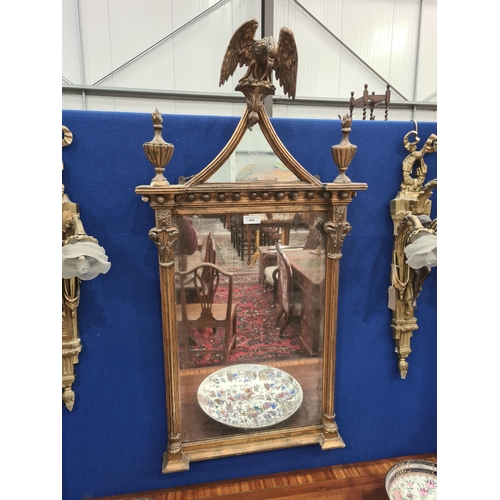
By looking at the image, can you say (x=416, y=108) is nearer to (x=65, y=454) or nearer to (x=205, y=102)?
(x=205, y=102)

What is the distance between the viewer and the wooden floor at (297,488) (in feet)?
2.90

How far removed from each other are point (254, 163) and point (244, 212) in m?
0.12

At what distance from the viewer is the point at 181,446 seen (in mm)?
833

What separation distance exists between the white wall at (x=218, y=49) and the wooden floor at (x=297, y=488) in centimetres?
263

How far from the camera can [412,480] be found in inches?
36.0

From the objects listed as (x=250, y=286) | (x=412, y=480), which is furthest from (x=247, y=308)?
(x=412, y=480)

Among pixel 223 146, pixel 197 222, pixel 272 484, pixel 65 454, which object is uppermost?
pixel 223 146

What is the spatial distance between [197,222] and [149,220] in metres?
0.13

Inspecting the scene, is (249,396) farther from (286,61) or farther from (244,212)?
(286,61)

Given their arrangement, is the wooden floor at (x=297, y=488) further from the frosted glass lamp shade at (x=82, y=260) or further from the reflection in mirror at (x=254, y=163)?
the reflection in mirror at (x=254, y=163)

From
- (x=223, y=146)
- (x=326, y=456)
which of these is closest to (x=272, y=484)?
(x=326, y=456)

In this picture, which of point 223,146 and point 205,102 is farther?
point 205,102

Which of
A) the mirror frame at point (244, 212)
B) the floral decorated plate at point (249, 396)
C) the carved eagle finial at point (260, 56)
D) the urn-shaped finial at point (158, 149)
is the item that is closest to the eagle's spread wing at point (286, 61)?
the carved eagle finial at point (260, 56)

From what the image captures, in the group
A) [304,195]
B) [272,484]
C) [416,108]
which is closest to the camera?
[304,195]
